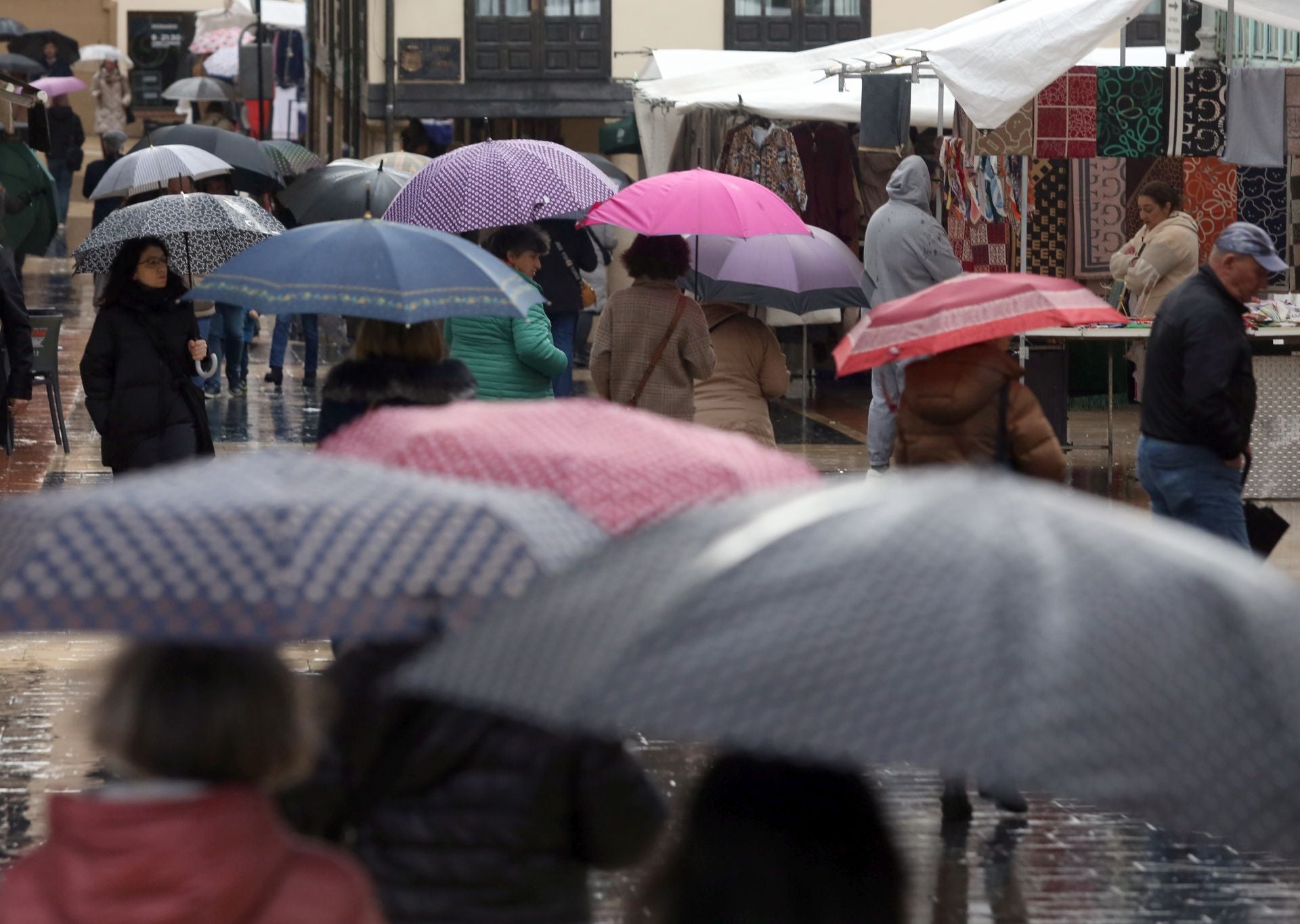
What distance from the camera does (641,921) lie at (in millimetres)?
5359

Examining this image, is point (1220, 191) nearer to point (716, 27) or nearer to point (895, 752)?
point (895, 752)

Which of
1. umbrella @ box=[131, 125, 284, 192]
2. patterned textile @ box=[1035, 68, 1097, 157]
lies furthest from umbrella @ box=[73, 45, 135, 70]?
patterned textile @ box=[1035, 68, 1097, 157]

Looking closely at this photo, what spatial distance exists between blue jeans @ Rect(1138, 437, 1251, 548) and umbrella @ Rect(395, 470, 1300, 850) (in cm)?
482

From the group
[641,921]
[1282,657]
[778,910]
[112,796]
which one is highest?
[1282,657]

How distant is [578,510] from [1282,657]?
109 cm

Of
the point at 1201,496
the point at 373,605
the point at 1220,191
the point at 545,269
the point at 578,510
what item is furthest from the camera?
the point at 1220,191

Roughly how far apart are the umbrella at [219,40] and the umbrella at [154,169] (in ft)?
75.1

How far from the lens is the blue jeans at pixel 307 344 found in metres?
17.9

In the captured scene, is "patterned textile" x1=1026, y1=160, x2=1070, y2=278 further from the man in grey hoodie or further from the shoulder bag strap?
the shoulder bag strap

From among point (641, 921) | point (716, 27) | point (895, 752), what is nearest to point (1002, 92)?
point (641, 921)

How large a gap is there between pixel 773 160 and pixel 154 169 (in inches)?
197

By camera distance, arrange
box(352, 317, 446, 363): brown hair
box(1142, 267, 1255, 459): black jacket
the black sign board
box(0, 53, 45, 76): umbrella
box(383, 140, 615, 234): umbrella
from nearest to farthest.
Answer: box(352, 317, 446, 363): brown hair
box(1142, 267, 1255, 459): black jacket
box(383, 140, 615, 234): umbrella
the black sign board
box(0, 53, 45, 76): umbrella

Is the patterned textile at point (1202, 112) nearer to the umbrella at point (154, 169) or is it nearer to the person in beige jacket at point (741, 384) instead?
the person in beige jacket at point (741, 384)

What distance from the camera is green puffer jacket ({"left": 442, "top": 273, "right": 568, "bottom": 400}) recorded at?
8414 mm
